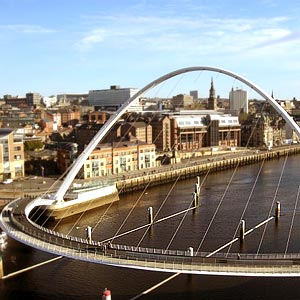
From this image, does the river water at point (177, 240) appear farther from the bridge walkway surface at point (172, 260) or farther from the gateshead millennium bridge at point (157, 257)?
the bridge walkway surface at point (172, 260)

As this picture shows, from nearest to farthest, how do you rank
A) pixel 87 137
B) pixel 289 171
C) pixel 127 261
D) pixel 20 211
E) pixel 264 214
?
pixel 127 261 < pixel 20 211 < pixel 264 214 < pixel 289 171 < pixel 87 137

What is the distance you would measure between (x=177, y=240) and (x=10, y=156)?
19.4 metres

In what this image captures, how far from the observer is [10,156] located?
37.0 m

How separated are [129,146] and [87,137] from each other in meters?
15.5

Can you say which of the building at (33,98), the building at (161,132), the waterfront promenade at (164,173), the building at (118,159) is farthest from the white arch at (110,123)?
the building at (33,98)

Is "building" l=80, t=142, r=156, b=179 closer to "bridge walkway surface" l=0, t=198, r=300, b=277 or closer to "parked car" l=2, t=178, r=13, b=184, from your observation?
"parked car" l=2, t=178, r=13, b=184

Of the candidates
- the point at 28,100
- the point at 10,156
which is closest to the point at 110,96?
the point at 28,100

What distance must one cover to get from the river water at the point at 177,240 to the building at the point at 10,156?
30.0 ft

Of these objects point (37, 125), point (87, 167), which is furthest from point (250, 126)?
point (87, 167)

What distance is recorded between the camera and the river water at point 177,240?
16.1 meters

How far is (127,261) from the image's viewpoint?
15.0m

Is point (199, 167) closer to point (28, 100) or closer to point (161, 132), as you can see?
point (161, 132)

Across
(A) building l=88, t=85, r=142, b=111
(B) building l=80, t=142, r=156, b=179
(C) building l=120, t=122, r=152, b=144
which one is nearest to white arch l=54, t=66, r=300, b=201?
(B) building l=80, t=142, r=156, b=179

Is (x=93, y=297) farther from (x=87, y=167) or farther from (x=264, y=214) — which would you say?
(x=87, y=167)
